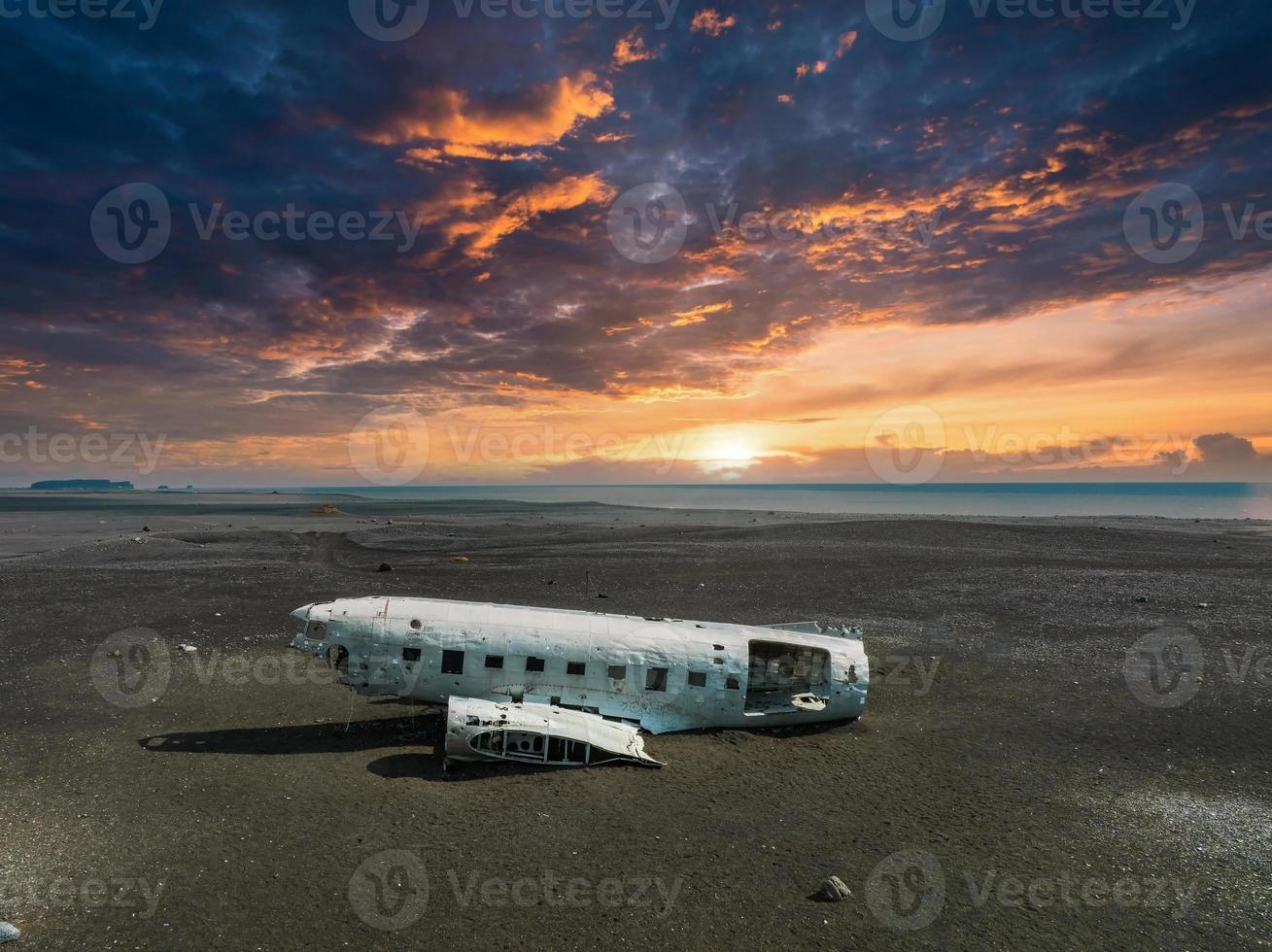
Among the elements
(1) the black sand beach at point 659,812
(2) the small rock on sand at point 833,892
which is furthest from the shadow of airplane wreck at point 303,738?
(2) the small rock on sand at point 833,892

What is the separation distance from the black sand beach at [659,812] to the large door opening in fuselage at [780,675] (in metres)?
2.13

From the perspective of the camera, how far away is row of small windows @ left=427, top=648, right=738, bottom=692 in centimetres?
2108

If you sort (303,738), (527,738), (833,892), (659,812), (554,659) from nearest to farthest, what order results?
(833,892), (659,812), (527,738), (554,659), (303,738)

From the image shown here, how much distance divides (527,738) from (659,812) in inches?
186

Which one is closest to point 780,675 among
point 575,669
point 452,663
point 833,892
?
point 575,669

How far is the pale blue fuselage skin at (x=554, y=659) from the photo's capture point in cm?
2094

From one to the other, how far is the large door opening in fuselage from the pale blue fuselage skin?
121cm

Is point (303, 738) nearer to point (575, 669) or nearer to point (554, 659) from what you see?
point (554, 659)

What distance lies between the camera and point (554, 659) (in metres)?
21.4

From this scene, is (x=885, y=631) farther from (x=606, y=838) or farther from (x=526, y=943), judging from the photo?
(x=526, y=943)

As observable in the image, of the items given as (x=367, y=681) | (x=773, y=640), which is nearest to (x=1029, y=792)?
(x=773, y=640)

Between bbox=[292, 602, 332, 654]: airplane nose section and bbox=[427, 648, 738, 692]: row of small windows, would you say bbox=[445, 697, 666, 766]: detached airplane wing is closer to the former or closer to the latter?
bbox=[427, 648, 738, 692]: row of small windows

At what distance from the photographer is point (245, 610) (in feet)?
129

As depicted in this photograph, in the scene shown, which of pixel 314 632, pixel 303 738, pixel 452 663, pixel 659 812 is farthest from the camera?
pixel 303 738
